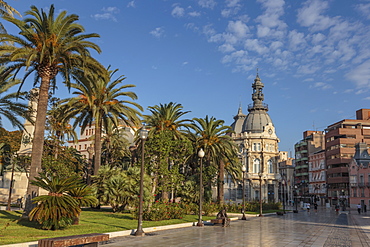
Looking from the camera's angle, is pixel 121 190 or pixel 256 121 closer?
pixel 121 190

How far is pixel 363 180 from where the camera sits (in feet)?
233

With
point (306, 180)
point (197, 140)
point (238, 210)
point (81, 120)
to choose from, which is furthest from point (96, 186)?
point (306, 180)

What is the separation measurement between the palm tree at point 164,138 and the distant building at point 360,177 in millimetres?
51325

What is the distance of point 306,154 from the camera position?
11106 cm

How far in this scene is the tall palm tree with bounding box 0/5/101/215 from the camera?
19812mm

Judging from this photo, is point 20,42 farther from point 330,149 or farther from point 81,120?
point 330,149

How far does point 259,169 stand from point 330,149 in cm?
1920

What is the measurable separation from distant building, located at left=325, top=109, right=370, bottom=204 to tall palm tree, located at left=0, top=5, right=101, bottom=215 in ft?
248

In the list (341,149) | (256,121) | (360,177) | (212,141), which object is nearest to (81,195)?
(212,141)

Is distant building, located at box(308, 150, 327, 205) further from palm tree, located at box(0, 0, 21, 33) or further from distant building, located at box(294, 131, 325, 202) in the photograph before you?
palm tree, located at box(0, 0, 21, 33)

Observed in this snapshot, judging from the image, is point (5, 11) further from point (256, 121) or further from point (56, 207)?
point (256, 121)

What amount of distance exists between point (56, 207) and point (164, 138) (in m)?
16.8

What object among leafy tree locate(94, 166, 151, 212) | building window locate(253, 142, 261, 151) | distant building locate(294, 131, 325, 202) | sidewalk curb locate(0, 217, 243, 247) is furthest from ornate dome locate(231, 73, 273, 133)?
sidewalk curb locate(0, 217, 243, 247)

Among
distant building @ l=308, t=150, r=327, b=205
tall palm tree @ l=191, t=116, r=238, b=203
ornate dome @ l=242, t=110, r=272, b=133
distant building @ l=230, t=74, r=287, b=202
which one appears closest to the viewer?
tall palm tree @ l=191, t=116, r=238, b=203
